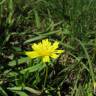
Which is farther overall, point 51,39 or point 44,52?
point 51,39

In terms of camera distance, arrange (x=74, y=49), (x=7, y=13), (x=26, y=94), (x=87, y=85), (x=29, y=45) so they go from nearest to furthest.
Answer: (x=26, y=94) < (x=87, y=85) < (x=74, y=49) < (x=29, y=45) < (x=7, y=13)

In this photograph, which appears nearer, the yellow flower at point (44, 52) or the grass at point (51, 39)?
the yellow flower at point (44, 52)

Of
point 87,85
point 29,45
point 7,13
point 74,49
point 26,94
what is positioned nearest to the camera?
point 26,94

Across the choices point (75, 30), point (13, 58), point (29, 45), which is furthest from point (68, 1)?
point (13, 58)

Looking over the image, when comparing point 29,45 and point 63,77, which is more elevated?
point 29,45

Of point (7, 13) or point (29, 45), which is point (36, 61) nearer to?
point (29, 45)

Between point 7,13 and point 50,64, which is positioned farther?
point 7,13

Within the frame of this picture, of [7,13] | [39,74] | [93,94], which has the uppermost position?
[7,13]

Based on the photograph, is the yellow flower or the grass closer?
the yellow flower
